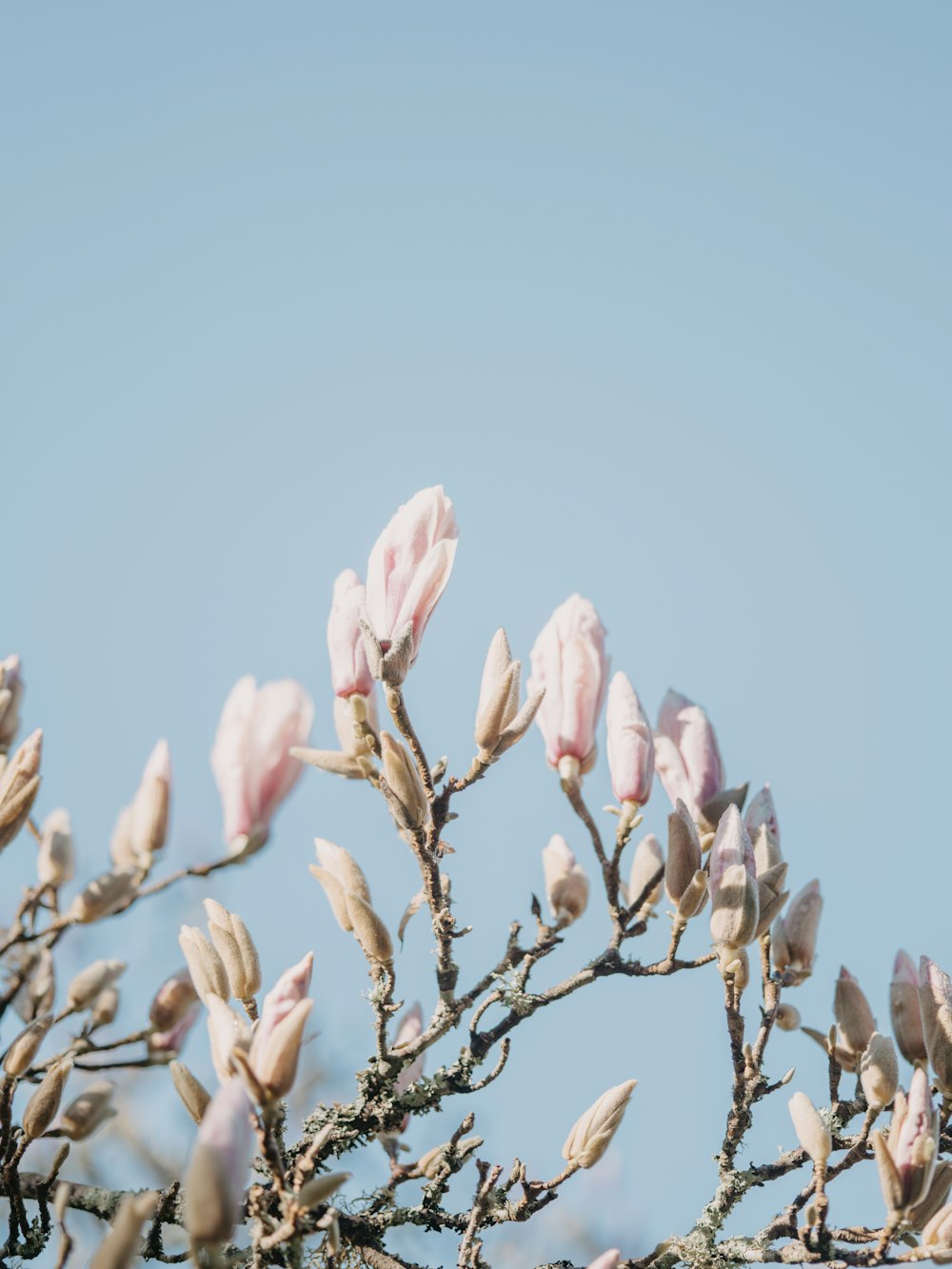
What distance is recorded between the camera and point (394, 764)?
1635mm

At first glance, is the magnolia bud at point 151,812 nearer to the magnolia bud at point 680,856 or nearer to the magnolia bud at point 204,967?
the magnolia bud at point 204,967

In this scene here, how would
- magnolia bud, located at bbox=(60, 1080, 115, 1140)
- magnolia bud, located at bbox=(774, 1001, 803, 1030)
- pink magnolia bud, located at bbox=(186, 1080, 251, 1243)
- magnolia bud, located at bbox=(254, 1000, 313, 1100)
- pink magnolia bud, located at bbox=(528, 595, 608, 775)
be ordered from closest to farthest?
pink magnolia bud, located at bbox=(186, 1080, 251, 1243) < magnolia bud, located at bbox=(254, 1000, 313, 1100) < magnolia bud, located at bbox=(60, 1080, 115, 1140) < pink magnolia bud, located at bbox=(528, 595, 608, 775) < magnolia bud, located at bbox=(774, 1001, 803, 1030)

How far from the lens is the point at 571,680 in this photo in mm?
1817

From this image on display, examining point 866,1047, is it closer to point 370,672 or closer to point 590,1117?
point 590,1117

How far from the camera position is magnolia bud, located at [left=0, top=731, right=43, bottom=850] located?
1516 mm

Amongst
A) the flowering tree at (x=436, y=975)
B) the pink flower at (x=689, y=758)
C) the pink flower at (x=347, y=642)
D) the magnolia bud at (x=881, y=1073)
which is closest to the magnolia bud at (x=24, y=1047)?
the flowering tree at (x=436, y=975)

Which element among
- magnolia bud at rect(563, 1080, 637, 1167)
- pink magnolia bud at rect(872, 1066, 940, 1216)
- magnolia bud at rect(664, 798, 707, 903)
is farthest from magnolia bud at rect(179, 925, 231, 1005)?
pink magnolia bud at rect(872, 1066, 940, 1216)

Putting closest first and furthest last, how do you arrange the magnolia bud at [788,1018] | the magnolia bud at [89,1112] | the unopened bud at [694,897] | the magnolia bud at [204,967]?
the magnolia bud at [89,1112] → the magnolia bud at [204,967] → the unopened bud at [694,897] → the magnolia bud at [788,1018]

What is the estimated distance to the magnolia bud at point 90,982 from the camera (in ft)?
4.44

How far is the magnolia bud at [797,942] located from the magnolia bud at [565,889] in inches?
12.6

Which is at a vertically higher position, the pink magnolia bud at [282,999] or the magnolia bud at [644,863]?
the magnolia bud at [644,863]

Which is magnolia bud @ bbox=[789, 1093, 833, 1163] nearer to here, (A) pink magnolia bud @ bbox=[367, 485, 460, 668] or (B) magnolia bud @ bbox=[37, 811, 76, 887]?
(A) pink magnolia bud @ bbox=[367, 485, 460, 668]

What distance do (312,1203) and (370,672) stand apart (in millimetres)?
693

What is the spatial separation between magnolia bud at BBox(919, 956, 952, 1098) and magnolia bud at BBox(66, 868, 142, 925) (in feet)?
3.62
